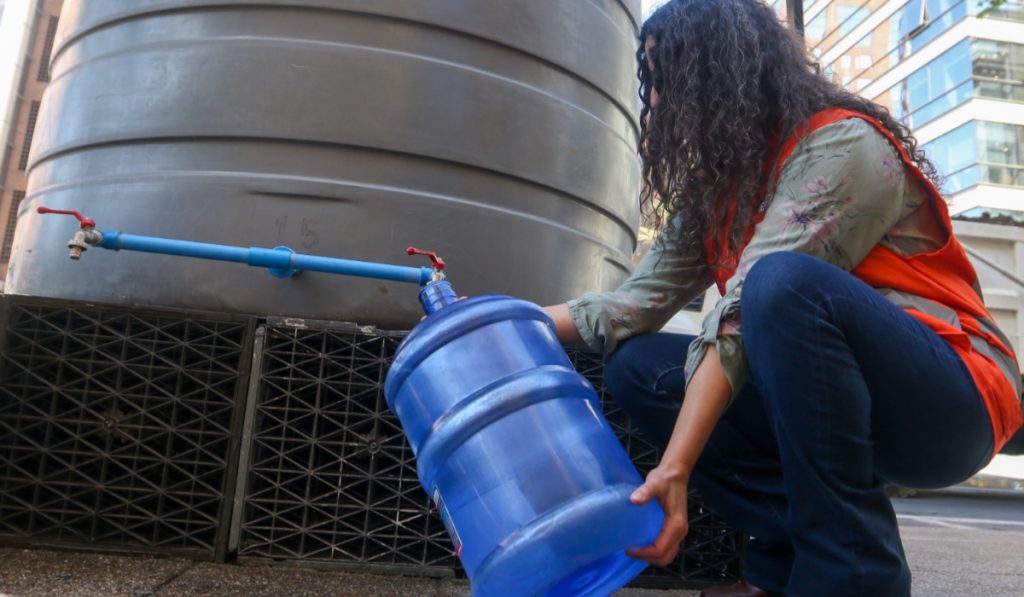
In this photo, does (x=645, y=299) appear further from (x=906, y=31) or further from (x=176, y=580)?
(x=906, y=31)

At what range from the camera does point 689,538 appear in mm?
1689

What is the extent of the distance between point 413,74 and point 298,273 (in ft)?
1.78

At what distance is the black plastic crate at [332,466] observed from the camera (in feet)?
5.11

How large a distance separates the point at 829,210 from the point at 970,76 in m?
21.6

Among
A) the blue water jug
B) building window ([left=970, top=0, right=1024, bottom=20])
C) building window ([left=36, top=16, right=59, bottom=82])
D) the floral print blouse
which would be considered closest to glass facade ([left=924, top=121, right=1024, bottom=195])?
building window ([left=970, top=0, right=1024, bottom=20])

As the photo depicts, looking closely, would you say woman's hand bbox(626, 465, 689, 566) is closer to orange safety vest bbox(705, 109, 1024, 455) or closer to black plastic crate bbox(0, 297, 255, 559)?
orange safety vest bbox(705, 109, 1024, 455)

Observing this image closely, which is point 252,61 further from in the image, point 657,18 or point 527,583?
point 527,583

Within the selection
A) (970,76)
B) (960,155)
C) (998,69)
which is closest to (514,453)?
(960,155)

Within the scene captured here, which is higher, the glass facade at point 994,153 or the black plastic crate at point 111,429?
the glass facade at point 994,153

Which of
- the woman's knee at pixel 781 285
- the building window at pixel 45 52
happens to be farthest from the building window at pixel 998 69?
the building window at pixel 45 52

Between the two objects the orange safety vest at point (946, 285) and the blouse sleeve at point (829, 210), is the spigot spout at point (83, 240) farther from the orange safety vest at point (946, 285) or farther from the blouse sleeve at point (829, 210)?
the orange safety vest at point (946, 285)

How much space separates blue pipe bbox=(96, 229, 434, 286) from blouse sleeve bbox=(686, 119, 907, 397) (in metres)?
0.67

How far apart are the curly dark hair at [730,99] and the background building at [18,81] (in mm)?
24512

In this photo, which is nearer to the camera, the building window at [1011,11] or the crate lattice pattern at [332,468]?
the crate lattice pattern at [332,468]
